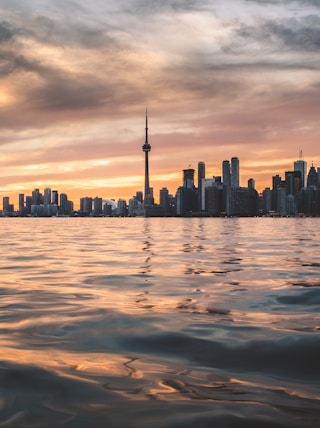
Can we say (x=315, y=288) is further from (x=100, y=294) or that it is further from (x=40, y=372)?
(x=40, y=372)

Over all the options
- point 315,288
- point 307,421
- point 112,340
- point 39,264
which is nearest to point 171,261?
point 39,264

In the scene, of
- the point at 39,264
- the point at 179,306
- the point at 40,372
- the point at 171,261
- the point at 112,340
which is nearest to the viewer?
the point at 40,372

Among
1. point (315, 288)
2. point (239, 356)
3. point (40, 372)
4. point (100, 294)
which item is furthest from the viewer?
point (315, 288)

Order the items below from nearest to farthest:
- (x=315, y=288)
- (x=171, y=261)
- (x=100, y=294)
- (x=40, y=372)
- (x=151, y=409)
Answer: (x=151, y=409) < (x=40, y=372) < (x=100, y=294) < (x=315, y=288) < (x=171, y=261)

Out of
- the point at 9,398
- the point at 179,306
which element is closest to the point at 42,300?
the point at 179,306

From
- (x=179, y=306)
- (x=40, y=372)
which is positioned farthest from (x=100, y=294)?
(x=40, y=372)

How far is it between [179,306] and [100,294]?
2935 millimetres

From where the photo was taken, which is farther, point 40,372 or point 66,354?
point 66,354

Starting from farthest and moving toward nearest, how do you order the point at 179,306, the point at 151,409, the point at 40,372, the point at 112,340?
Answer: the point at 179,306 < the point at 112,340 < the point at 40,372 < the point at 151,409

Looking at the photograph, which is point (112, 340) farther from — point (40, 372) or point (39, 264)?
point (39, 264)

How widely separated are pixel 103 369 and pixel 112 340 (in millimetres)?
1825

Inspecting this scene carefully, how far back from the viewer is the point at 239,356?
25.9 ft

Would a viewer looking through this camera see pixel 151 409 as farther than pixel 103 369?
No

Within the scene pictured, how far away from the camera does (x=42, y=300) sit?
13156mm
